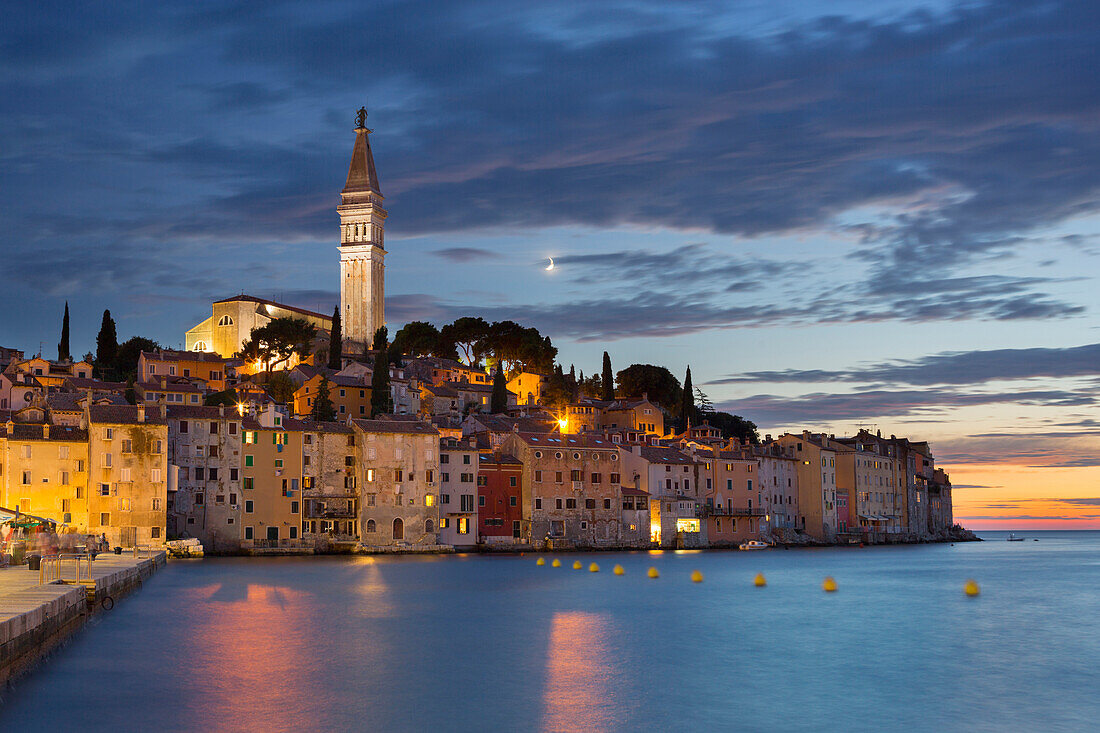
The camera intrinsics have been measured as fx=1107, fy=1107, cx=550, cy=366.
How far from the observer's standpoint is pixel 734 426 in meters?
120

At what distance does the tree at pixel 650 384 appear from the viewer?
11819 centimetres

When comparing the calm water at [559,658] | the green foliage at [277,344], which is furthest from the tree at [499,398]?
the calm water at [559,658]

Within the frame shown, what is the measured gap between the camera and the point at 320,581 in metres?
51.1

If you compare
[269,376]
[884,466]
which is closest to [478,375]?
[269,376]

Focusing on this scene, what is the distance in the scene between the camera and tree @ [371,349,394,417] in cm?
9000

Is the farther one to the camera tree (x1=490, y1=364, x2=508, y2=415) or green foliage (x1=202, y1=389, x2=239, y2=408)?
tree (x1=490, y1=364, x2=508, y2=415)

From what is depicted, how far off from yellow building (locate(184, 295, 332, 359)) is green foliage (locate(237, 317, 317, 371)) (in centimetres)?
594

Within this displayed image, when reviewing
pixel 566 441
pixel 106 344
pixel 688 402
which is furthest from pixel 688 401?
pixel 106 344

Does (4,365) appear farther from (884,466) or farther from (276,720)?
(276,720)

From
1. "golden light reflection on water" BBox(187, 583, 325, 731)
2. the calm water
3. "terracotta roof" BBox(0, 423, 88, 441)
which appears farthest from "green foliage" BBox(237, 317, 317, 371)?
"golden light reflection on water" BBox(187, 583, 325, 731)

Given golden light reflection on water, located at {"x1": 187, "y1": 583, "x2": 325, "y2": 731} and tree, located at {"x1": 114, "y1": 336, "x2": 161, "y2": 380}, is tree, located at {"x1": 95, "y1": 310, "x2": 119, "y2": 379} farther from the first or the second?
golden light reflection on water, located at {"x1": 187, "y1": 583, "x2": 325, "y2": 731}

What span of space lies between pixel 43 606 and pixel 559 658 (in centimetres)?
1319

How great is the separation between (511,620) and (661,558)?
35.8 metres

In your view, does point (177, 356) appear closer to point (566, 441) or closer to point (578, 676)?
point (566, 441)
